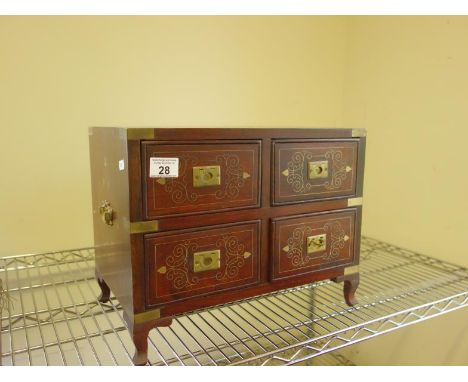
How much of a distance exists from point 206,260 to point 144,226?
0.48ft

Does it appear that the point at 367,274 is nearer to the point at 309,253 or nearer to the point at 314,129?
the point at 309,253

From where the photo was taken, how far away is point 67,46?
3.59ft

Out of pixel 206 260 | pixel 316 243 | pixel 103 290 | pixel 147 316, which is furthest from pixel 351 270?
pixel 103 290

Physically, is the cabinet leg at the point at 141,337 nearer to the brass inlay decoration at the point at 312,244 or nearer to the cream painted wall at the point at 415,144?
the brass inlay decoration at the point at 312,244

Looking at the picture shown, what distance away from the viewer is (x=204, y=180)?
Answer: 0.75 meters

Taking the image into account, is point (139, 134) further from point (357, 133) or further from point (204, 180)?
point (357, 133)

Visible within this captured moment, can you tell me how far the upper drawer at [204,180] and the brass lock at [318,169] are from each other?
14cm

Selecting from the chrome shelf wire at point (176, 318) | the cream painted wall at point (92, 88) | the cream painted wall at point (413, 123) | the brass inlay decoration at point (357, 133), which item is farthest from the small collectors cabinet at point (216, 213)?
the cream painted wall at point (413, 123)

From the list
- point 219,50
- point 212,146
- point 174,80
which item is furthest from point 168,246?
point 219,50

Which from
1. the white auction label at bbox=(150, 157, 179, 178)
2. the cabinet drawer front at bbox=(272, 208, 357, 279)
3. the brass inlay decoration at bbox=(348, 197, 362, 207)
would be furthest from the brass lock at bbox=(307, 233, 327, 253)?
the white auction label at bbox=(150, 157, 179, 178)

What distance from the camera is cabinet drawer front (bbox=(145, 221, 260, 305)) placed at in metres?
0.74

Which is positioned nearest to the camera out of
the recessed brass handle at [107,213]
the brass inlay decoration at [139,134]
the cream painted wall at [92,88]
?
the brass inlay decoration at [139,134]

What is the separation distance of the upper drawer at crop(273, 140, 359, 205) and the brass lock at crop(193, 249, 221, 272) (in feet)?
0.58

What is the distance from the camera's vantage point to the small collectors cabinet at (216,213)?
0.72 meters
